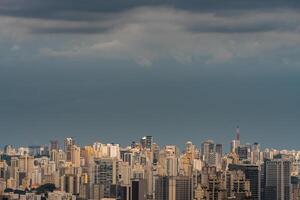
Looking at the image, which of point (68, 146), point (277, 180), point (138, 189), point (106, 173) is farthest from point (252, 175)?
point (68, 146)

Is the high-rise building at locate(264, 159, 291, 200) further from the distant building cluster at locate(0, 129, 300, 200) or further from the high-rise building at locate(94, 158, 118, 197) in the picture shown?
the high-rise building at locate(94, 158, 118, 197)

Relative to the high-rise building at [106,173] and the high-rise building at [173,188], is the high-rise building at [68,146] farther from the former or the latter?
the high-rise building at [173,188]

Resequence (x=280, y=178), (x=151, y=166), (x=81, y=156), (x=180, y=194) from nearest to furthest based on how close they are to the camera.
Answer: (x=180, y=194) < (x=280, y=178) < (x=151, y=166) < (x=81, y=156)

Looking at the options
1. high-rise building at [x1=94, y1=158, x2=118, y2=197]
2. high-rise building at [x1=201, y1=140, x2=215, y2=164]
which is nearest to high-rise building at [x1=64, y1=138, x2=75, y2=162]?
high-rise building at [x1=94, y1=158, x2=118, y2=197]

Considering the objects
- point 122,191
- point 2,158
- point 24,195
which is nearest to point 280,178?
point 122,191

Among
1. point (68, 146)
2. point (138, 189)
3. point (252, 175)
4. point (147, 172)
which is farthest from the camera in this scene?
point (68, 146)

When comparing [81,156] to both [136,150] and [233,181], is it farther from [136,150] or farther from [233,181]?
[233,181]

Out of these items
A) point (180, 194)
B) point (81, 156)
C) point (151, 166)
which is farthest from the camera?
point (81, 156)

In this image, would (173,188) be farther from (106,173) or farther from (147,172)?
(106,173)
